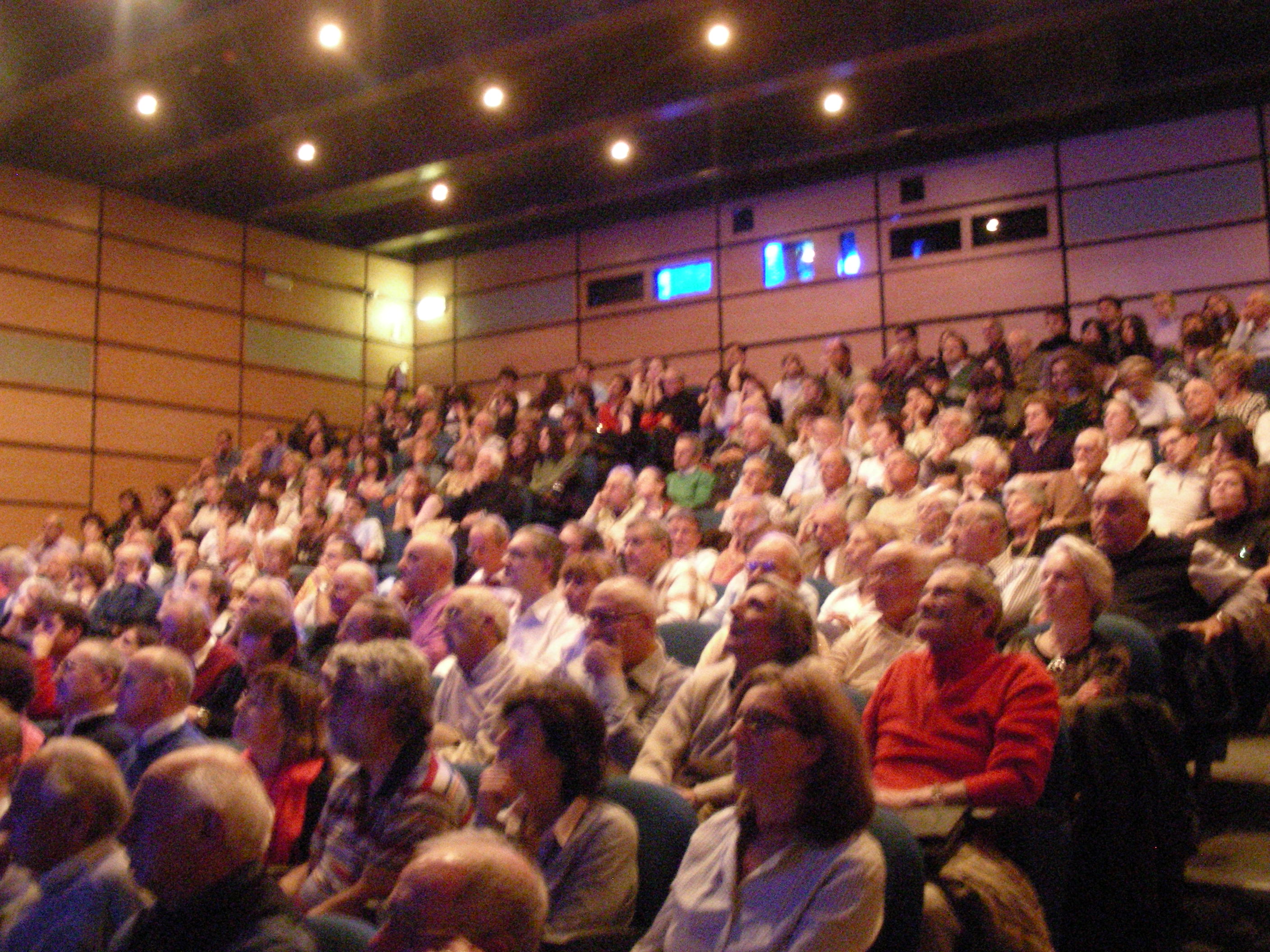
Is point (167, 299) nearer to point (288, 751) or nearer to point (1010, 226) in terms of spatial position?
point (1010, 226)

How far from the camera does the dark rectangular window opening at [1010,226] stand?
314 inches

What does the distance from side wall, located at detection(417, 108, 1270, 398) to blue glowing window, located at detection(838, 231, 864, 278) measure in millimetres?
21

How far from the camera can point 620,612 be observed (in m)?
2.60

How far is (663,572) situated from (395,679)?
7.13ft

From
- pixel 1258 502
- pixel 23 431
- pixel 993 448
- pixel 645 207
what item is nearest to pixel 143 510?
pixel 23 431

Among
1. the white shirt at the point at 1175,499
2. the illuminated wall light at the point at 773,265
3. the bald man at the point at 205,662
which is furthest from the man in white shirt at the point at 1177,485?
the illuminated wall light at the point at 773,265

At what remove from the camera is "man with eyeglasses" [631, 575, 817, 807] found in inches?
92.3

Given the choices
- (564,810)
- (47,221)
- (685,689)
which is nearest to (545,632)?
(685,689)

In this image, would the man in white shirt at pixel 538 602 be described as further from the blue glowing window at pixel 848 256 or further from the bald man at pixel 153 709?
the blue glowing window at pixel 848 256

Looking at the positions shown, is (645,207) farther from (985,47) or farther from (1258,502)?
(1258,502)

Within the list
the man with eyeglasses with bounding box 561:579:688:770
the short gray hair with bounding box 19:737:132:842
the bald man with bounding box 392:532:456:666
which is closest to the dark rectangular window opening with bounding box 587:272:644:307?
the bald man with bounding box 392:532:456:666

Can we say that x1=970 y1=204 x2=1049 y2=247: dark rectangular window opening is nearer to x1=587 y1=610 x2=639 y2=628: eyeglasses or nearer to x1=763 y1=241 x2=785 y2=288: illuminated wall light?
x1=763 y1=241 x2=785 y2=288: illuminated wall light

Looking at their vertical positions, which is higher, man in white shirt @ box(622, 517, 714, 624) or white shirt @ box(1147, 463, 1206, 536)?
white shirt @ box(1147, 463, 1206, 536)

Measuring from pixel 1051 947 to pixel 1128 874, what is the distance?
384 mm
